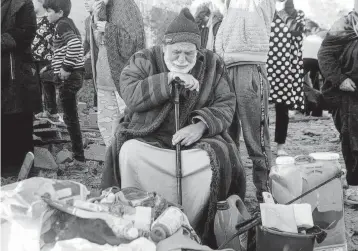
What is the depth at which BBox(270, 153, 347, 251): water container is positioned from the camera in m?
3.47

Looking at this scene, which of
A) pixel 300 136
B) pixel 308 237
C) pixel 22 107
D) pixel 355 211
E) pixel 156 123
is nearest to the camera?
pixel 308 237

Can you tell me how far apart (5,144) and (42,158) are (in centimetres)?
68

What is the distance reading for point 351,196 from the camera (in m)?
4.73

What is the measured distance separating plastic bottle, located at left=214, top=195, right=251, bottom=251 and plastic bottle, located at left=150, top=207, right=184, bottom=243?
47 cm

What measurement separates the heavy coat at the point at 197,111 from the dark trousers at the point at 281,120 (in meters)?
2.21

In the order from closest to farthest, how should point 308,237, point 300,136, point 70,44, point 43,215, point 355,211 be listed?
point 43,215 < point 308,237 < point 355,211 < point 70,44 < point 300,136

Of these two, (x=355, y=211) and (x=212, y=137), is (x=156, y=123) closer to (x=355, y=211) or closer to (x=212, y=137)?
(x=212, y=137)

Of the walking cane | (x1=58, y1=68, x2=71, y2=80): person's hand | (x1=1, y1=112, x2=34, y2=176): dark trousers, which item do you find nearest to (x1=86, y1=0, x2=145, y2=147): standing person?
(x1=58, y1=68, x2=71, y2=80): person's hand

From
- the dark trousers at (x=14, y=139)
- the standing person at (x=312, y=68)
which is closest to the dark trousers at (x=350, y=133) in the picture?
the dark trousers at (x=14, y=139)

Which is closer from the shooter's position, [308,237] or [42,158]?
[308,237]

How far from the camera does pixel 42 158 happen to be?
5809 mm

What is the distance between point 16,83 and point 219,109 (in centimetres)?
215

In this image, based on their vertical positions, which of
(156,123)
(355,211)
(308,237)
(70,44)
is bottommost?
(355,211)

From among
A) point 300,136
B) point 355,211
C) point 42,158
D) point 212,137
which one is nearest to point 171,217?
point 212,137
